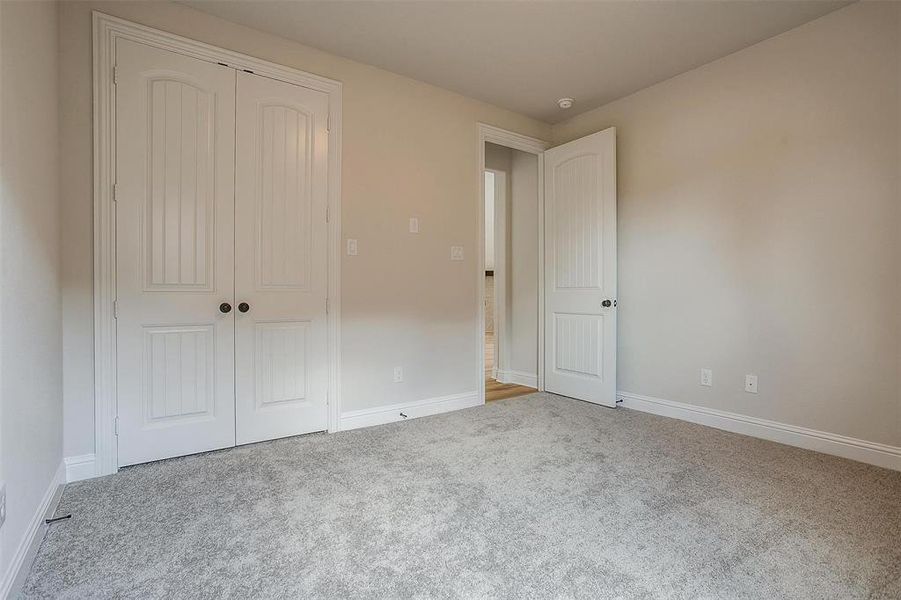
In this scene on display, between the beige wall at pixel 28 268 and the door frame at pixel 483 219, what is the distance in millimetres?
2688

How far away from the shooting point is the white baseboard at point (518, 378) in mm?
4390

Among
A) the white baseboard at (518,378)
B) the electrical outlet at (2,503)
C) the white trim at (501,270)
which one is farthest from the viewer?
the white trim at (501,270)

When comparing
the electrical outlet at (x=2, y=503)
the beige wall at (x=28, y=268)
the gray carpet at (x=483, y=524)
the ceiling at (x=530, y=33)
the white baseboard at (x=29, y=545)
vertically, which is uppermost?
the ceiling at (x=530, y=33)

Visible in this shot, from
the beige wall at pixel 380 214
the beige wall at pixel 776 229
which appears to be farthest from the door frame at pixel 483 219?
the beige wall at pixel 776 229

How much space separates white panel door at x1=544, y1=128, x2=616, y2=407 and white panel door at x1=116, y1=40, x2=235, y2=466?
2.71 metres

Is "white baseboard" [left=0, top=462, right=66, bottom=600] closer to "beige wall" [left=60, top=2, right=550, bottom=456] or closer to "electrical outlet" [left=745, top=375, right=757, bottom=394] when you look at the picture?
"beige wall" [left=60, top=2, right=550, bottom=456]

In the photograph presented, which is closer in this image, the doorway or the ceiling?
the ceiling

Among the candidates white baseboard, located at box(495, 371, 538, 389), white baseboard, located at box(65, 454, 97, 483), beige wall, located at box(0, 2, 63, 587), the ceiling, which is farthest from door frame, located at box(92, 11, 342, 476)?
white baseboard, located at box(495, 371, 538, 389)

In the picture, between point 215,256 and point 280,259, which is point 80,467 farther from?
point 280,259

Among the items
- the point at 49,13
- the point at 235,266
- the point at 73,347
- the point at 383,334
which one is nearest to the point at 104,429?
the point at 73,347

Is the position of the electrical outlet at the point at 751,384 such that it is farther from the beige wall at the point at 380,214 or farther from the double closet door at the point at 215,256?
the double closet door at the point at 215,256

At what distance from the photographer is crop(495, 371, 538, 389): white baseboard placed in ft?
14.4

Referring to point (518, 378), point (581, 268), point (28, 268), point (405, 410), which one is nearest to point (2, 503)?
point (28, 268)

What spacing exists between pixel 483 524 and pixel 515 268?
3.16 metres
